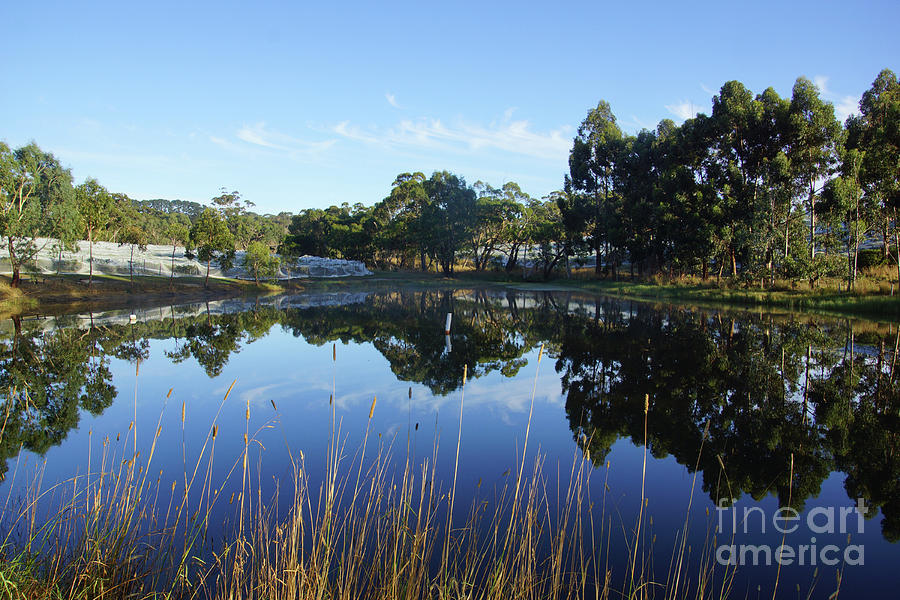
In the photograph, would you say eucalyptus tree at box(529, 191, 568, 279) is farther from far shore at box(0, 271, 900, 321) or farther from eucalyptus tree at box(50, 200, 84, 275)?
eucalyptus tree at box(50, 200, 84, 275)

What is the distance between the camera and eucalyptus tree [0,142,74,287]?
2744cm

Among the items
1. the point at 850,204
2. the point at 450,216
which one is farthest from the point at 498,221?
the point at 850,204

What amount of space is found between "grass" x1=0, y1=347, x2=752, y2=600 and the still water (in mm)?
203

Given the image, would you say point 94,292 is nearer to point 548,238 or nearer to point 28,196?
point 28,196

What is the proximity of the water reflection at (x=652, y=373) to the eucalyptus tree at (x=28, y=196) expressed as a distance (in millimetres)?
8175


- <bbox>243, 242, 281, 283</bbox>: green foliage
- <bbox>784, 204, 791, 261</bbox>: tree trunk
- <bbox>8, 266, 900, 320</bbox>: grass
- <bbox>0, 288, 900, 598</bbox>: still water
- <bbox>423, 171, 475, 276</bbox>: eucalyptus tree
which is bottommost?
<bbox>0, 288, 900, 598</bbox>: still water

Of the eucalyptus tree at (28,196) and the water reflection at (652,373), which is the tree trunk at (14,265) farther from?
the water reflection at (652,373)

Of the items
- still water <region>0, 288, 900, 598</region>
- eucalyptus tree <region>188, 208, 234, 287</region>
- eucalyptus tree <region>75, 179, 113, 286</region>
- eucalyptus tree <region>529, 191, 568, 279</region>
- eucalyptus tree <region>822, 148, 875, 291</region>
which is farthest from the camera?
eucalyptus tree <region>529, 191, 568, 279</region>

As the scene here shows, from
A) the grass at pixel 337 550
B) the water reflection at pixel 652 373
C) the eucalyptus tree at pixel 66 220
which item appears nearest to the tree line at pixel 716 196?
the eucalyptus tree at pixel 66 220

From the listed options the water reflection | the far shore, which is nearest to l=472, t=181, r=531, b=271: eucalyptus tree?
the far shore

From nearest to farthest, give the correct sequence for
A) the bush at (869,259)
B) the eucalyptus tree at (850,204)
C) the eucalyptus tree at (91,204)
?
the eucalyptus tree at (850,204), the bush at (869,259), the eucalyptus tree at (91,204)

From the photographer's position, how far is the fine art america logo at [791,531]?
4793 mm

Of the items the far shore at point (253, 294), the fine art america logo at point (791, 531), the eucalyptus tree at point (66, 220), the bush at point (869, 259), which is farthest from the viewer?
the bush at point (869, 259)

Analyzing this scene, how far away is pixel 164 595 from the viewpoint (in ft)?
11.7
